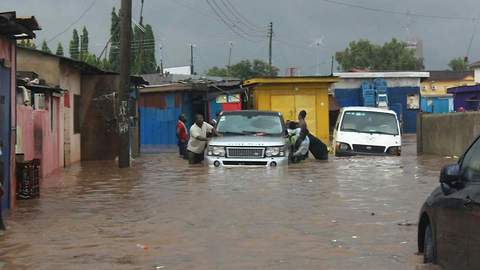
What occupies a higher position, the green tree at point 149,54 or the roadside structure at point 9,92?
the green tree at point 149,54

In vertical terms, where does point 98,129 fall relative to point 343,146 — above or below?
above

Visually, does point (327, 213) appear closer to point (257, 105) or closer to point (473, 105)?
point (257, 105)

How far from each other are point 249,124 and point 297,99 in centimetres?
1383

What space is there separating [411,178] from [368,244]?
7.67 meters

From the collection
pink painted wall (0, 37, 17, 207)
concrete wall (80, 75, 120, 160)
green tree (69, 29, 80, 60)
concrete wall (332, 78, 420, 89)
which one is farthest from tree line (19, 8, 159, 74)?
pink painted wall (0, 37, 17, 207)

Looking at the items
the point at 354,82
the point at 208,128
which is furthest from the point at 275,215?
the point at 354,82

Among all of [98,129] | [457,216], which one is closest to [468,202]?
[457,216]

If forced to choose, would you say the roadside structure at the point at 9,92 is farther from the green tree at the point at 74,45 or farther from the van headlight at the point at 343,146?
the green tree at the point at 74,45

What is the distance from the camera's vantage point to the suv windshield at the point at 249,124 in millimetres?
18125

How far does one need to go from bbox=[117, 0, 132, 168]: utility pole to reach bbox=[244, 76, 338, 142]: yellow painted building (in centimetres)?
1243

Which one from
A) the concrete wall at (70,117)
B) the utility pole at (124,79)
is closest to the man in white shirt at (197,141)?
the utility pole at (124,79)

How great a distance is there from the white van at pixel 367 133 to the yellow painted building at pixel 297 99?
28.2 ft

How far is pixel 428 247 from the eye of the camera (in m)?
6.89

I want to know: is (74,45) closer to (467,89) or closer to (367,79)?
(367,79)
